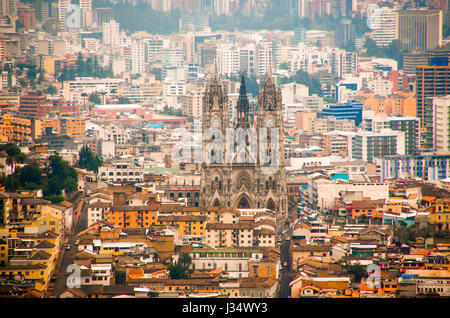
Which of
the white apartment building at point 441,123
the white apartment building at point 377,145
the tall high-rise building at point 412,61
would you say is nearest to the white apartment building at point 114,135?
the white apartment building at point 377,145

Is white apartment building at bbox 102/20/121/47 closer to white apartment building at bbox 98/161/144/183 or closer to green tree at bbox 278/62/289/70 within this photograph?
green tree at bbox 278/62/289/70

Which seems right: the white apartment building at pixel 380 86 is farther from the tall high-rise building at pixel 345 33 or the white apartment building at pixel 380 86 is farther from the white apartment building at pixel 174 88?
the tall high-rise building at pixel 345 33

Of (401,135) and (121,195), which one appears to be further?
(401,135)
